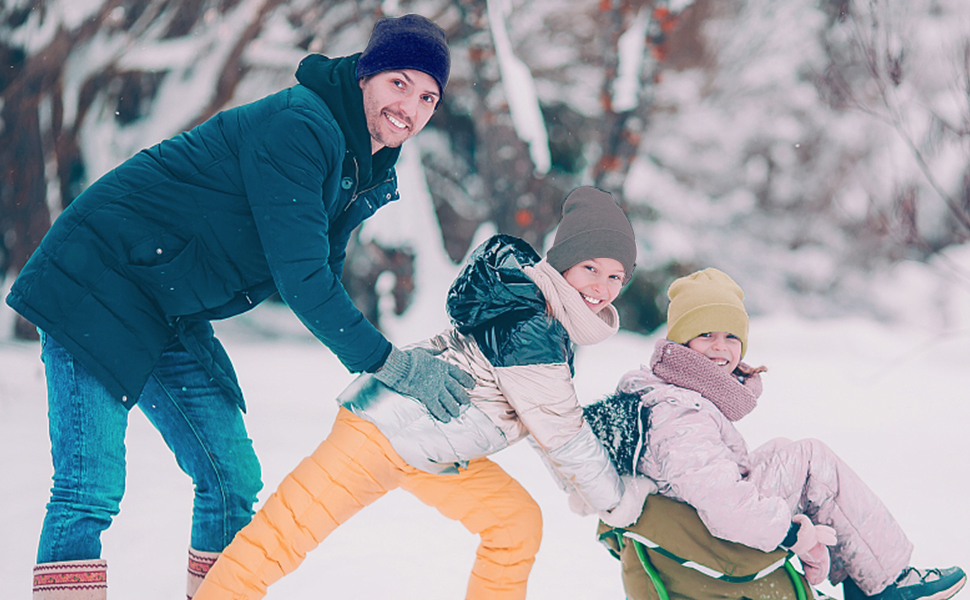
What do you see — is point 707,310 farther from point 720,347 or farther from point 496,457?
point 496,457

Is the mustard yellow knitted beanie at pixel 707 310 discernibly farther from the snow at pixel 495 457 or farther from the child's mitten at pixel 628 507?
the snow at pixel 495 457

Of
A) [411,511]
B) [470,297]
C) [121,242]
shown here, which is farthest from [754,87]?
[121,242]

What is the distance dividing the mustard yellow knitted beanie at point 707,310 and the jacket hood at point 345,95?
751 millimetres

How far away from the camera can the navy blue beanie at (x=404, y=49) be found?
129 centimetres

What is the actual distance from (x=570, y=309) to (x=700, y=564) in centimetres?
55

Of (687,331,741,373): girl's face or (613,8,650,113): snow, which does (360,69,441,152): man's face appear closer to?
(687,331,741,373): girl's face

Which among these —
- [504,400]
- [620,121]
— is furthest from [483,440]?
[620,121]

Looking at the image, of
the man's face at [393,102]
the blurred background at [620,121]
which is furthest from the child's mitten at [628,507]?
the blurred background at [620,121]

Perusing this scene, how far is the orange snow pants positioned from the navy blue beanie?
2.23 feet

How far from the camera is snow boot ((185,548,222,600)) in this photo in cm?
143

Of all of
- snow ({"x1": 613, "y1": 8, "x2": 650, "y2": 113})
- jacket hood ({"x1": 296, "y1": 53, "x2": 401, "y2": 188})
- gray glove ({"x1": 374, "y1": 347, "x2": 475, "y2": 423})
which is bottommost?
gray glove ({"x1": 374, "y1": 347, "x2": 475, "y2": 423})

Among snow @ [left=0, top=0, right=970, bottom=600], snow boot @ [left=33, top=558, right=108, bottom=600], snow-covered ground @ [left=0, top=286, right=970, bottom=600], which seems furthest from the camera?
snow @ [left=0, top=0, right=970, bottom=600]

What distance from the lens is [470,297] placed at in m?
1.37

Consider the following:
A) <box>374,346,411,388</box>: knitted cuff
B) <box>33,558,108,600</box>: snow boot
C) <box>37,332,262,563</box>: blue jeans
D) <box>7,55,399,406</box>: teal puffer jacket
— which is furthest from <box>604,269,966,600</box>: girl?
<box>33,558,108,600</box>: snow boot
